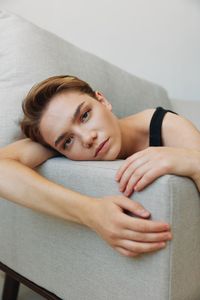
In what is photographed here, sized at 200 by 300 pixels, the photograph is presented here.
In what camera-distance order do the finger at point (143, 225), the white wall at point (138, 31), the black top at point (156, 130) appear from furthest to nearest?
the white wall at point (138, 31) → the black top at point (156, 130) → the finger at point (143, 225)

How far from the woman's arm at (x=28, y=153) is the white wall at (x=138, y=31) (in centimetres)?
92

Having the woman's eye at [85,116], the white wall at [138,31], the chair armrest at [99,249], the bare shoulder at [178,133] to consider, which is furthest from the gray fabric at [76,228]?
the white wall at [138,31]

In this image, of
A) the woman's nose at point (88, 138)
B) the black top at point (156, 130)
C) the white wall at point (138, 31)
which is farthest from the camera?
the white wall at point (138, 31)

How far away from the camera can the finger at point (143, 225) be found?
1.90 feet

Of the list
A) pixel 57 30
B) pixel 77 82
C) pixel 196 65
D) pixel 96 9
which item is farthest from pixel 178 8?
pixel 77 82

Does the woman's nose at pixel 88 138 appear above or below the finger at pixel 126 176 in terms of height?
below

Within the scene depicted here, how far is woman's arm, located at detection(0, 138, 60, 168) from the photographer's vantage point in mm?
844

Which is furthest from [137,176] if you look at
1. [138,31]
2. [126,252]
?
[138,31]

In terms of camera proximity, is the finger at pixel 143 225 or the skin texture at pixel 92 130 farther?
the skin texture at pixel 92 130

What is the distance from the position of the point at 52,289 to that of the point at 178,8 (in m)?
1.61

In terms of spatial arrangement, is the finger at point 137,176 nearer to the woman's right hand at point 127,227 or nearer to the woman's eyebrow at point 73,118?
the woman's right hand at point 127,227

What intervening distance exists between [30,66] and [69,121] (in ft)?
0.98

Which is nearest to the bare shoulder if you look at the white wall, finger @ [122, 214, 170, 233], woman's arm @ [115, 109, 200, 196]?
woman's arm @ [115, 109, 200, 196]

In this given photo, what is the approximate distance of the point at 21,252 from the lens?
0.92 metres
